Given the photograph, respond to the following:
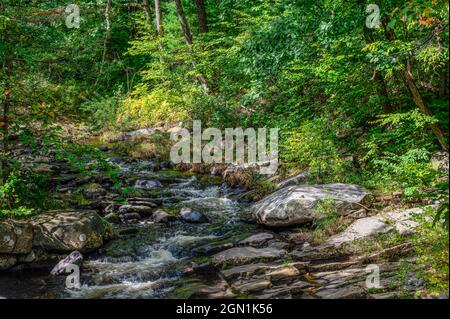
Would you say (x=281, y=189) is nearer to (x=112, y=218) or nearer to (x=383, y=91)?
(x=383, y=91)

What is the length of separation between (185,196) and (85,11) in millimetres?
13429

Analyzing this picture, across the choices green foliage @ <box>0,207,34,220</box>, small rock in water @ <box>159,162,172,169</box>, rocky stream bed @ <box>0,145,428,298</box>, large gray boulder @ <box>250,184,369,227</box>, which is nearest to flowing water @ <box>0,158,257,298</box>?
rocky stream bed @ <box>0,145,428,298</box>

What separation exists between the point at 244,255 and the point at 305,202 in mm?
1800

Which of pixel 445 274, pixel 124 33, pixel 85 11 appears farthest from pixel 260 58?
Answer: pixel 124 33

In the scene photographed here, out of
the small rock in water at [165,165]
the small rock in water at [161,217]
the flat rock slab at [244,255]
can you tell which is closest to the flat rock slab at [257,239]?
the flat rock slab at [244,255]

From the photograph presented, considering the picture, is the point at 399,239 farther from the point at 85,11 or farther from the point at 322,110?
the point at 85,11

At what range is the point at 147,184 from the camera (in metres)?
11.5

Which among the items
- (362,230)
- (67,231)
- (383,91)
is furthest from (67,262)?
(383,91)

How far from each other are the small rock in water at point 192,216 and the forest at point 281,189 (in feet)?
0.16

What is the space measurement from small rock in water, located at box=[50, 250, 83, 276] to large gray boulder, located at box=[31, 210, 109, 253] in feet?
1.10

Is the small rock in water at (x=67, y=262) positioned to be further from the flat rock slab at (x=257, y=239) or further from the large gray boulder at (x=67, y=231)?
the flat rock slab at (x=257, y=239)

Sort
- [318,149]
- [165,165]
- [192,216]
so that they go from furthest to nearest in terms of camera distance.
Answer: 1. [165,165]
2. [318,149]
3. [192,216]

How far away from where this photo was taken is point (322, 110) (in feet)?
35.4

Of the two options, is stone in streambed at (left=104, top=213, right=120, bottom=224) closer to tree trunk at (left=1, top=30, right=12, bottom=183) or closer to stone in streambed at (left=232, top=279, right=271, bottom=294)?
tree trunk at (left=1, top=30, right=12, bottom=183)
